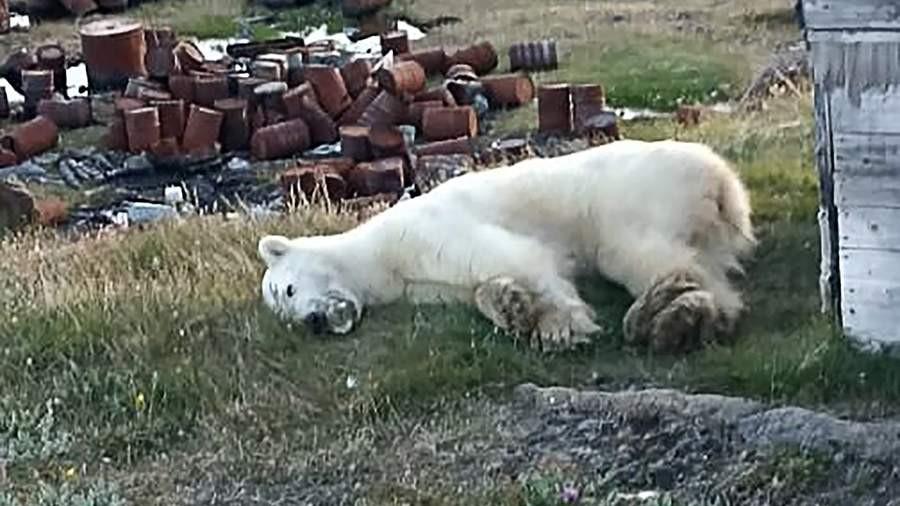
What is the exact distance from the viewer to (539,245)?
753 centimetres

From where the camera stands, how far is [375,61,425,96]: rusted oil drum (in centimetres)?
1688

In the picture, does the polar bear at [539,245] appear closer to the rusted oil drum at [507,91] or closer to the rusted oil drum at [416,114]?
the rusted oil drum at [416,114]

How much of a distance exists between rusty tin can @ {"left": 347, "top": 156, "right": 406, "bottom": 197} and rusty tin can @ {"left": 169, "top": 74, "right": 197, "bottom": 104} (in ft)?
13.8

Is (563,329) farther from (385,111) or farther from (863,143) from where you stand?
(385,111)

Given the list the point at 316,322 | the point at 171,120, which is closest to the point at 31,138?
the point at 171,120

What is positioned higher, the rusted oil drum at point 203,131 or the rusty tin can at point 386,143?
the rusty tin can at point 386,143

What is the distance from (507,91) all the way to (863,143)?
11.1 meters

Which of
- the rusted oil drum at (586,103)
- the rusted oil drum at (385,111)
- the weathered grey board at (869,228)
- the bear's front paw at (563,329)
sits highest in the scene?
the weathered grey board at (869,228)

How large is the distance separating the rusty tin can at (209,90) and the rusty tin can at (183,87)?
0.05m

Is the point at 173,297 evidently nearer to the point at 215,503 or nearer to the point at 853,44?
the point at 215,503

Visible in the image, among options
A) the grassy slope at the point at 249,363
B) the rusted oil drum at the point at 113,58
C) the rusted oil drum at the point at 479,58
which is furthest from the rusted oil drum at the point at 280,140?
the grassy slope at the point at 249,363

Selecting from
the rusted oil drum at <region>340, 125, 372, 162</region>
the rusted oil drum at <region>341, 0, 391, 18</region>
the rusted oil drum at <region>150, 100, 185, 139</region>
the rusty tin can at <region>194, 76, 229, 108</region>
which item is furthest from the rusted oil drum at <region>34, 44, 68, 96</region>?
the rusted oil drum at <region>341, 0, 391, 18</region>

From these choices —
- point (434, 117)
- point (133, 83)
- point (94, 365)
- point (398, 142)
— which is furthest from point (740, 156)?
point (133, 83)

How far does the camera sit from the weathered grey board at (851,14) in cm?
599
